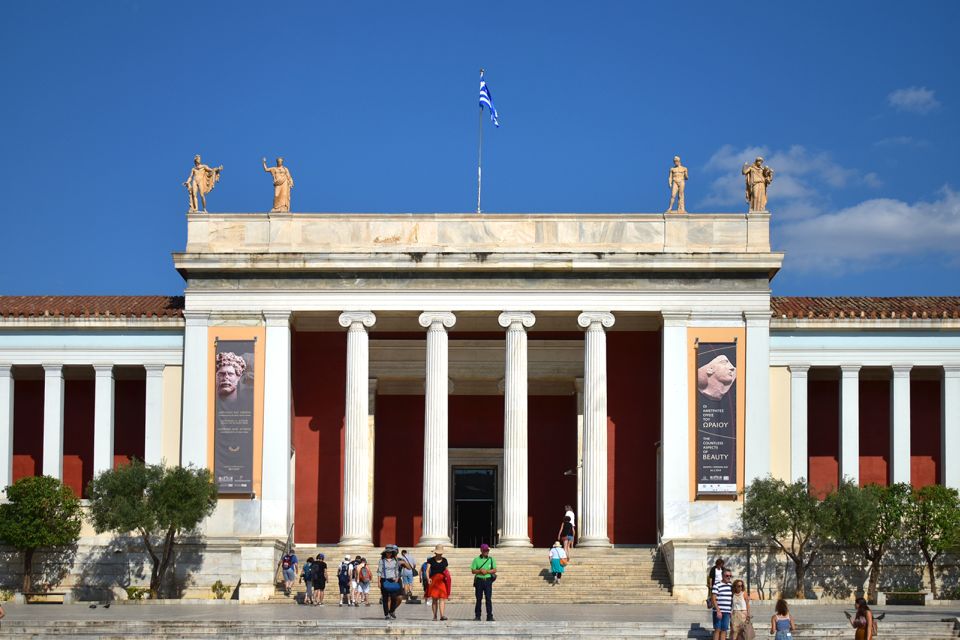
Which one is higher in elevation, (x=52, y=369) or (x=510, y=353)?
(x=510, y=353)

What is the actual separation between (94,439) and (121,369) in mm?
2326

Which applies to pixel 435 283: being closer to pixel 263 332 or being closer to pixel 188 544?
pixel 263 332

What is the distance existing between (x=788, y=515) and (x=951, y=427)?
676cm

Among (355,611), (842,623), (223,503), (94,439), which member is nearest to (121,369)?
(94,439)

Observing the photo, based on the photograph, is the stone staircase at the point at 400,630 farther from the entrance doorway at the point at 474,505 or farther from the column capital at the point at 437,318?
the entrance doorway at the point at 474,505

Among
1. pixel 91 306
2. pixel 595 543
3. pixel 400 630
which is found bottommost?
pixel 400 630

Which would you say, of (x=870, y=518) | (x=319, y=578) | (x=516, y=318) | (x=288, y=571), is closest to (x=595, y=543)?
(x=516, y=318)

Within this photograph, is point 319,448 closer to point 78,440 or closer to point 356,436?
point 356,436

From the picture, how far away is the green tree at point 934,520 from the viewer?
45281 mm

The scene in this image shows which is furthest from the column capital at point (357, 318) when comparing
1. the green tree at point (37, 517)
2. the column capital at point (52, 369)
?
the green tree at point (37, 517)

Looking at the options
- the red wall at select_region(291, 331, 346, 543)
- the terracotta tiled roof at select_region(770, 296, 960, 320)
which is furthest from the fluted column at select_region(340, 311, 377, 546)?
the terracotta tiled roof at select_region(770, 296, 960, 320)

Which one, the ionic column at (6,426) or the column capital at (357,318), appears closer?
the column capital at (357,318)

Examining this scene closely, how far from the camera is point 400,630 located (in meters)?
34.8

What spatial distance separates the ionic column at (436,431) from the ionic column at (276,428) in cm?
377
